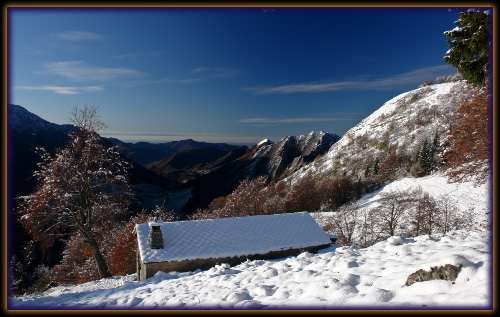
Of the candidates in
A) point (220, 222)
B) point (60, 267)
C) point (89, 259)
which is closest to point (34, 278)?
point (60, 267)

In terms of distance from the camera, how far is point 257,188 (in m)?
51.8

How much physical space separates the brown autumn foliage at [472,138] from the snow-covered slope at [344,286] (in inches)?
254

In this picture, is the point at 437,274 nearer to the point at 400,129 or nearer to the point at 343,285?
the point at 343,285

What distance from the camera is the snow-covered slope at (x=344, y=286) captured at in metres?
4.10

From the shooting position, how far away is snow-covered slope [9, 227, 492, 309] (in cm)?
410

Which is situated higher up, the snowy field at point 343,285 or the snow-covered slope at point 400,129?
the snow-covered slope at point 400,129

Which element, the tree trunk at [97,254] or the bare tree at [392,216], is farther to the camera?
the bare tree at [392,216]

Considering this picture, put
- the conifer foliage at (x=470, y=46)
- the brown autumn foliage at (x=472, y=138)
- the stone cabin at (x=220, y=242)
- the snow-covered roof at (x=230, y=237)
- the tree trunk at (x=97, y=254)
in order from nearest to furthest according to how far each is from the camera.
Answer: the conifer foliage at (x=470, y=46), the brown autumn foliage at (x=472, y=138), the stone cabin at (x=220, y=242), the snow-covered roof at (x=230, y=237), the tree trunk at (x=97, y=254)

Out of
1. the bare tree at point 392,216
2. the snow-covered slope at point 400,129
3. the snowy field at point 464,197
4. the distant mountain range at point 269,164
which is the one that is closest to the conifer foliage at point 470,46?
the snowy field at point 464,197

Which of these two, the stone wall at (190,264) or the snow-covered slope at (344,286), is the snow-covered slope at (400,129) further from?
the snow-covered slope at (344,286)

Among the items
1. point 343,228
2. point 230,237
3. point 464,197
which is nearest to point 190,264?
point 230,237

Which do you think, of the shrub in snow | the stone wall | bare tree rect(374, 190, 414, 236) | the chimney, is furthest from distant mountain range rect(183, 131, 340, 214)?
the shrub in snow

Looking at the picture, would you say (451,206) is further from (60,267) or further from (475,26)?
(60,267)

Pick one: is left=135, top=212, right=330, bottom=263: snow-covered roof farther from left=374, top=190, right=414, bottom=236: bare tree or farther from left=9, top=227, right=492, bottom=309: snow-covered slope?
left=374, top=190, right=414, bottom=236: bare tree
